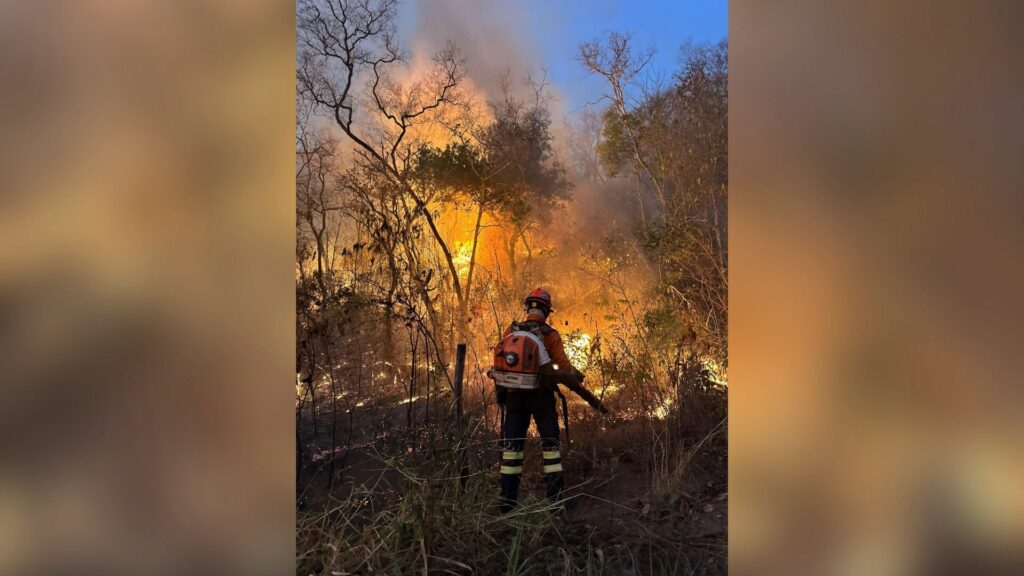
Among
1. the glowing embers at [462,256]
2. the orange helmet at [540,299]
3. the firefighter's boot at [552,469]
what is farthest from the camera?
the glowing embers at [462,256]

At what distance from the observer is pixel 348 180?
4445 millimetres

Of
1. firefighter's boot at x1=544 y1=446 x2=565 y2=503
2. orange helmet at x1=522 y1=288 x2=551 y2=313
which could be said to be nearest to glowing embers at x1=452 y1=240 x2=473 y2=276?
orange helmet at x1=522 y1=288 x2=551 y2=313

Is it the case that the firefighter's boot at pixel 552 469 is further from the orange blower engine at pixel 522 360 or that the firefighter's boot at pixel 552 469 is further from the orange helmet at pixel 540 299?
the orange helmet at pixel 540 299

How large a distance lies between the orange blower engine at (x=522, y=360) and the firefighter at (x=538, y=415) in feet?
0.28

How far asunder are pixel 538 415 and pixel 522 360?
47 cm

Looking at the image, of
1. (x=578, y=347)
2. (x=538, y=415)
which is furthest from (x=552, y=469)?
(x=578, y=347)

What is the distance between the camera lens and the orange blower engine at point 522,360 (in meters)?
3.71

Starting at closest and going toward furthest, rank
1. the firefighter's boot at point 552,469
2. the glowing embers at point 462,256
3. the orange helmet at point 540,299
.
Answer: the firefighter's boot at point 552,469
the orange helmet at point 540,299
the glowing embers at point 462,256

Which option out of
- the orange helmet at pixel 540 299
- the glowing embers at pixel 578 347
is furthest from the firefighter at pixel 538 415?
the glowing embers at pixel 578 347

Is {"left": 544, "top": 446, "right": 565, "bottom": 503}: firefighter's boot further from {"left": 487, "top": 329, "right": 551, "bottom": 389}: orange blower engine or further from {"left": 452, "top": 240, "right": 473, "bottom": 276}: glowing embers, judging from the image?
{"left": 452, "top": 240, "right": 473, "bottom": 276}: glowing embers

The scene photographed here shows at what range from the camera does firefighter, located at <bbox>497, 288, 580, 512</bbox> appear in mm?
3703

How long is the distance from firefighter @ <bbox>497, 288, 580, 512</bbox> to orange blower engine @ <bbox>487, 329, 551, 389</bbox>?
84mm
